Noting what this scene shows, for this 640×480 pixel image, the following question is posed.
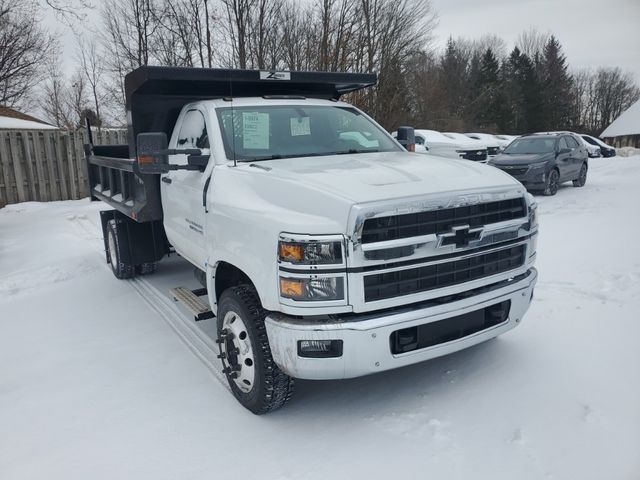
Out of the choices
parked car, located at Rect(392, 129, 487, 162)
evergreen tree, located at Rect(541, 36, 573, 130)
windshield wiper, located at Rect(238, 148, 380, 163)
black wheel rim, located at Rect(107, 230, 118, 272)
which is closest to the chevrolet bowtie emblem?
windshield wiper, located at Rect(238, 148, 380, 163)

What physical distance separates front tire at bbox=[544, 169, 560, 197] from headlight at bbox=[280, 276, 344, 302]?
11.4 meters

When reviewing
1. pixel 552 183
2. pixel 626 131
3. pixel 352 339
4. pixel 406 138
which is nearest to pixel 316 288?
pixel 352 339

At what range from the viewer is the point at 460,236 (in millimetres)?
3129

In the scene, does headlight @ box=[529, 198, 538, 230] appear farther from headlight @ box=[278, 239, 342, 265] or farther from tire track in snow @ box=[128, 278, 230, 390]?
tire track in snow @ box=[128, 278, 230, 390]

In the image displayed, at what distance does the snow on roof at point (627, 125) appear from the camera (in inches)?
1822

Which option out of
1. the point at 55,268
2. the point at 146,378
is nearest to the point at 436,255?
the point at 146,378

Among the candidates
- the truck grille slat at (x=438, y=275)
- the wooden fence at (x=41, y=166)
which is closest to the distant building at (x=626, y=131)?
the wooden fence at (x=41, y=166)

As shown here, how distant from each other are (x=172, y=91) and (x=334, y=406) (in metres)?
3.64

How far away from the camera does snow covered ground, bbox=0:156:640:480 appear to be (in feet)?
9.46

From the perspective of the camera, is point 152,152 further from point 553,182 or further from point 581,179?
point 581,179

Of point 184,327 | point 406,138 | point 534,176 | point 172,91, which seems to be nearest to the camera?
point 184,327

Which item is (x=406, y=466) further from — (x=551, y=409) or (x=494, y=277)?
(x=494, y=277)

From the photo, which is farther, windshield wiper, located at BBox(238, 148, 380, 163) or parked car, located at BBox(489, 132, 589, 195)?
parked car, located at BBox(489, 132, 589, 195)

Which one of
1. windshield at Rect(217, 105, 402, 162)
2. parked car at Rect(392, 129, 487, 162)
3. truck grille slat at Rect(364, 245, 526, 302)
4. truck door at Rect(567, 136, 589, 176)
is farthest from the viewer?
parked car at Rect(392, 129, 487, 162)
